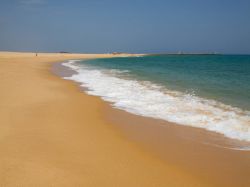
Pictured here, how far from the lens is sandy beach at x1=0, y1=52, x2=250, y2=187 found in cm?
373

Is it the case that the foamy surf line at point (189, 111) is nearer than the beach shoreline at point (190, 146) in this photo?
No

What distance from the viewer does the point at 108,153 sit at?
15.2 ft

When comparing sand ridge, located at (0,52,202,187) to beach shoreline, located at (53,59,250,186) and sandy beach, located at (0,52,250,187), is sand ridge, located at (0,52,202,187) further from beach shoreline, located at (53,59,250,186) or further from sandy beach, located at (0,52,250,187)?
beach shoreline, located at (53,59,250,186)

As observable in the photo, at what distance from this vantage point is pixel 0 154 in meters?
4.37

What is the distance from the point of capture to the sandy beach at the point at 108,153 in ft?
12.3

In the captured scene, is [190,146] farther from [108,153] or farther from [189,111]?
[189,111]

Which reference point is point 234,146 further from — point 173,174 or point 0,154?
point 0,154

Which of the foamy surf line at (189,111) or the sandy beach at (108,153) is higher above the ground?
the foamy surf line at (189,111)

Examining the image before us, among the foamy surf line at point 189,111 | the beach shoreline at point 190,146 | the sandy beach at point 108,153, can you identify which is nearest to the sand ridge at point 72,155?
the sandy beach at point 108,153

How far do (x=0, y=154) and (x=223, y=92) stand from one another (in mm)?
9844

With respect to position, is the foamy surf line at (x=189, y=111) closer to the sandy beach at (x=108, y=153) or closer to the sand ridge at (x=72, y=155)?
the sandy beach at (x=108, y=153)

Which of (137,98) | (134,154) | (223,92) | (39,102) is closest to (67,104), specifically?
(39,102)

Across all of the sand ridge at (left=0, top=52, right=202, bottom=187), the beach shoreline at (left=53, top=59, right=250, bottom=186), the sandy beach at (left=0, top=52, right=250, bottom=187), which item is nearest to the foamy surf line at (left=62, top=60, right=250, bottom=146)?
the beach shoreline at (left=53, top=59, right=250, bottom=186)

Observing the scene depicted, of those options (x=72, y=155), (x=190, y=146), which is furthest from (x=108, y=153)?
(x=190, y=146)
